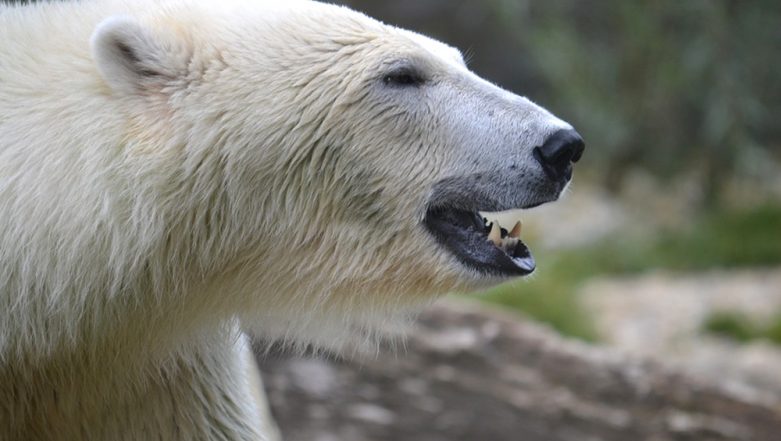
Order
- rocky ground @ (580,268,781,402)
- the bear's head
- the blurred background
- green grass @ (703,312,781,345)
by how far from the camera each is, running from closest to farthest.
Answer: the bear's head < the blurred background < rocky ground @ (580,268,781,402) < green grass @ (703,312,781,345)

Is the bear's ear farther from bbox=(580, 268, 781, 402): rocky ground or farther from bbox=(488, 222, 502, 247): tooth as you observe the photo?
bbox=(580, 268, 781, 402): rocky ground

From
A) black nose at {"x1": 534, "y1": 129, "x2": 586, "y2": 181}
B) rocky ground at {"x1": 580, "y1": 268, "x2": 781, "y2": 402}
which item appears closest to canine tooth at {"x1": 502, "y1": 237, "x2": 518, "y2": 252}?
black nose at {"x1": 534, "y1": 129, "x2": 586, "y2": 181}

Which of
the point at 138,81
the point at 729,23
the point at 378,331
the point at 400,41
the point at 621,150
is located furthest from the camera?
the point at 621,150

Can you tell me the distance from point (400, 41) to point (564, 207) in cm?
786

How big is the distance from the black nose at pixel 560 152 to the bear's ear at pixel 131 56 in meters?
Answer: 0.93

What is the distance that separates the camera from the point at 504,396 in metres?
4.95

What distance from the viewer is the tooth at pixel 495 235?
9.74 ft

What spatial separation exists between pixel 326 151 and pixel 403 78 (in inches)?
11.0

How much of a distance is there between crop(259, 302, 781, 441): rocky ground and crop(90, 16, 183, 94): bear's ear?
2.21m

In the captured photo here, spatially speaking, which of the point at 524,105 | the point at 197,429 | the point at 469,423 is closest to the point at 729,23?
the point at 469,423

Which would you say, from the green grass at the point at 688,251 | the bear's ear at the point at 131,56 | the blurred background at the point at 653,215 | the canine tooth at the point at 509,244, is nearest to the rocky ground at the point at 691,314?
the blurred background at the point at 653,215

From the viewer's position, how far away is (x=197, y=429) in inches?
121

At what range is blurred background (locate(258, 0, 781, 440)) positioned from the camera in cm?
499

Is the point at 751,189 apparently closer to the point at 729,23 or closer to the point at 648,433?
the point at 729,23
